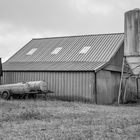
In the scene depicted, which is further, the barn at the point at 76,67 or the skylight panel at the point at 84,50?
the skylight panel at the point at 84,50

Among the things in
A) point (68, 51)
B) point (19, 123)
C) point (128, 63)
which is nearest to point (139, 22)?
point (128, 63)

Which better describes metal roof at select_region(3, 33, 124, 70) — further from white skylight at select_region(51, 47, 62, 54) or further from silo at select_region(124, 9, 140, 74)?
silo at select_region(124, 9, 140, 74)

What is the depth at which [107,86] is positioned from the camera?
80.4 ft

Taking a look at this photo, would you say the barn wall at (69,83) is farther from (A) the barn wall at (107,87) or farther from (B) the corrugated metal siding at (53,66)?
(A) the barn wall at (107,87)

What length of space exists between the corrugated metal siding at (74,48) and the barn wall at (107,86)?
148 centimetres

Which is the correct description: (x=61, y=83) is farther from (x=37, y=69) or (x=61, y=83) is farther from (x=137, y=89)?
(x=137, y=89)

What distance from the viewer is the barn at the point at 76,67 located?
2280 centimetres

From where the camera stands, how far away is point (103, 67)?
23.4 meters

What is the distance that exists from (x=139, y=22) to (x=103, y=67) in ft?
14.3

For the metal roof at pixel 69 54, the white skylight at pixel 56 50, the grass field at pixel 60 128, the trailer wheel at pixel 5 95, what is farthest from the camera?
the white skylight at pixel 56 50

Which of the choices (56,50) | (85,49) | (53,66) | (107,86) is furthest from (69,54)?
(107,86)

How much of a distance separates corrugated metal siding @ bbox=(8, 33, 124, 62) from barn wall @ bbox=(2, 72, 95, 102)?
2.38 metres

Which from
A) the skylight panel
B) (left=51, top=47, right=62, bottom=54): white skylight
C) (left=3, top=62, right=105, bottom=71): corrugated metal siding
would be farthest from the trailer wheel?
the skylight panel

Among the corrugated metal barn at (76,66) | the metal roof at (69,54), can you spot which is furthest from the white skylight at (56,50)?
the metal roof at (69,54)
